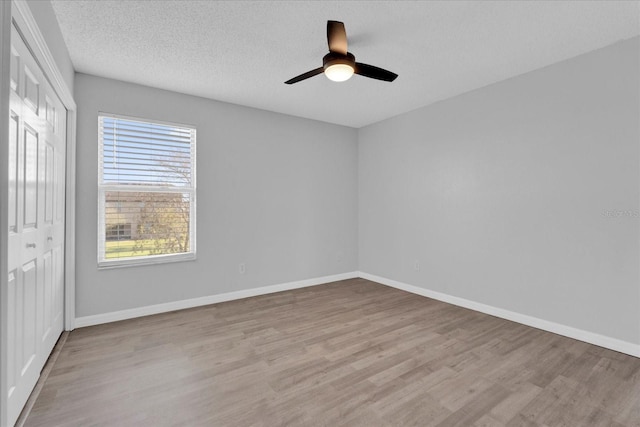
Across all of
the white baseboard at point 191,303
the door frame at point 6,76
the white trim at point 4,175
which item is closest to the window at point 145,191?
the white baseboard at point 191,303

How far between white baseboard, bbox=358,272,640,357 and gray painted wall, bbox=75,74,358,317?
151cm

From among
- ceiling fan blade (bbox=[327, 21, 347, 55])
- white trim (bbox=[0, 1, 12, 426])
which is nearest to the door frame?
white trim (bbox=[0, 1, 12, 426])

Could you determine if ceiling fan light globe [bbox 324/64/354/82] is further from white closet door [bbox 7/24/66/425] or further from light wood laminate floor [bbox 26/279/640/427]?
light wood laminate floor [bbox 26/279/640/427]

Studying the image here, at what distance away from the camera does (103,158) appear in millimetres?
3256

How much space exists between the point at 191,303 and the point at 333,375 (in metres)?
2.23

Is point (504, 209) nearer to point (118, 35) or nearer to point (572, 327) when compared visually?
point (572, 327)

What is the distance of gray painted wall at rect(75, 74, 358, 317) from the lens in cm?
318

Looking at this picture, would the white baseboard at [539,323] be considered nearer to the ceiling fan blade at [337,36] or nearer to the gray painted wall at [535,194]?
the gray painted wall at [535,194]

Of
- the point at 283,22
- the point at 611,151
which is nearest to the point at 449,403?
the point at 611,151

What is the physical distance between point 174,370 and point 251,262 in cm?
198

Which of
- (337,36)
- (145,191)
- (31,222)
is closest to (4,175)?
(31,222)

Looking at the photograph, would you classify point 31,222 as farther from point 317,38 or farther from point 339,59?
point 317,38

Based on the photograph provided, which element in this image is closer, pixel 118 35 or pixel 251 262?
pixel 118 35

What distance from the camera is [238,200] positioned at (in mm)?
4074
